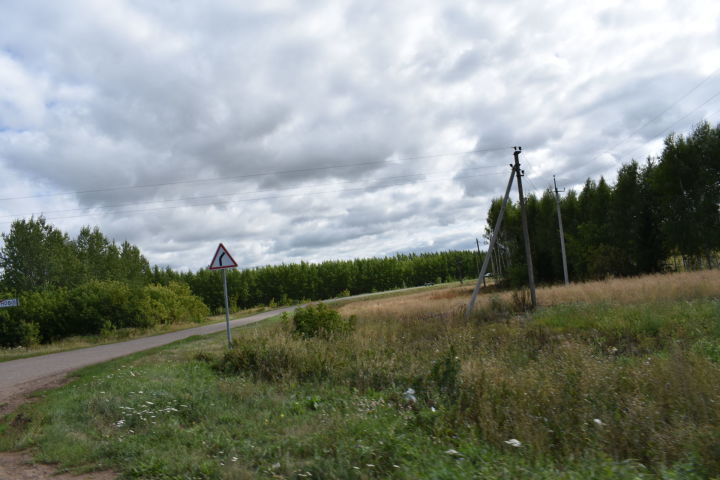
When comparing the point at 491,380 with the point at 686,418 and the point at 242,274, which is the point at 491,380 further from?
the point at 242,274

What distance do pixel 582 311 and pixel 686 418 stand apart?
452 inches

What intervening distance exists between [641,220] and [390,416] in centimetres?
3831

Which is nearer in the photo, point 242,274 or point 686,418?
point 686,418

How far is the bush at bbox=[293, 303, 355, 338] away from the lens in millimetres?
14055

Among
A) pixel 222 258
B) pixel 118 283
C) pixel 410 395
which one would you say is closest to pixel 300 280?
pixel 118 283

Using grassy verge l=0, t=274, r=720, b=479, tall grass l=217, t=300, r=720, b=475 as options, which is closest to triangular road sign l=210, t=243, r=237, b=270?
tall grass l=217, t=300, r=720, b=475

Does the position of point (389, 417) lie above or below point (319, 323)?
below

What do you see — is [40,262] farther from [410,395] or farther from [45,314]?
[410,395]

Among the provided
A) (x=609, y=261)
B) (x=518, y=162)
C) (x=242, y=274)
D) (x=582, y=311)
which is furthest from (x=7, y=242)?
(x=609, y=261)

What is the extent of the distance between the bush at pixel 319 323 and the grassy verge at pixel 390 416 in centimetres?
229

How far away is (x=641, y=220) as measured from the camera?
3744cm

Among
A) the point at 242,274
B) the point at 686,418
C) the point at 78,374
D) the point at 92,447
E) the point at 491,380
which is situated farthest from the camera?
the point at 242,274

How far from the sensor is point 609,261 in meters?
38.3

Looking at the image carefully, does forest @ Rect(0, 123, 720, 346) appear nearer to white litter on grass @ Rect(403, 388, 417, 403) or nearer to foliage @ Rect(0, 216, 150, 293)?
foliage @ Rect(0, 216, 150, 293)
